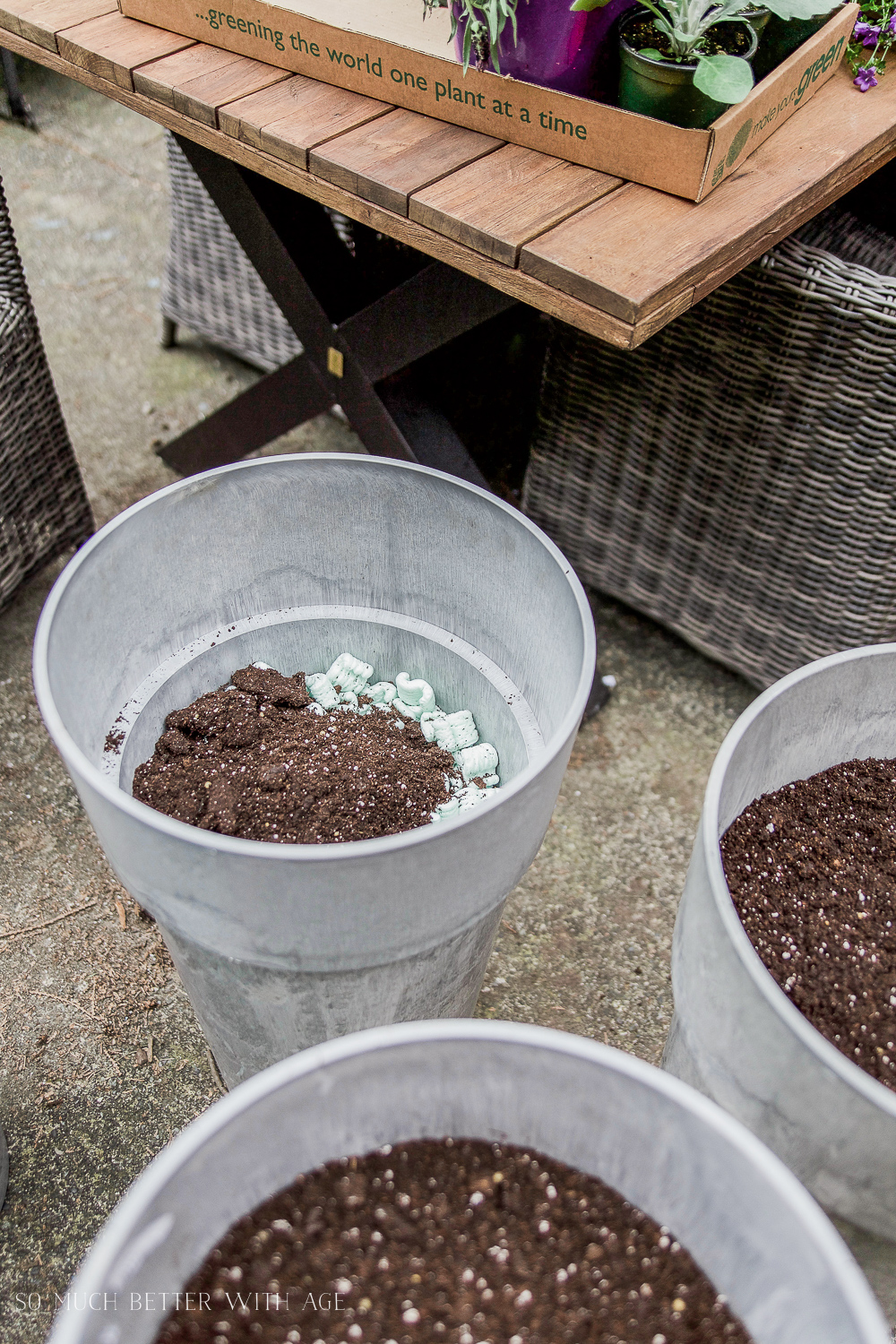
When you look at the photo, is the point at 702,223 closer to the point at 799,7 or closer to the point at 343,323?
the point at 799,7

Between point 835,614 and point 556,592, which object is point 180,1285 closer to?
point 556,592

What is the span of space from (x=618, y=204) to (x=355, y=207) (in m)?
0.34

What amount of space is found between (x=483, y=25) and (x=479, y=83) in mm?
98

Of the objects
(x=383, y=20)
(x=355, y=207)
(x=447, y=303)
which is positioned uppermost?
(x=383, y=20)

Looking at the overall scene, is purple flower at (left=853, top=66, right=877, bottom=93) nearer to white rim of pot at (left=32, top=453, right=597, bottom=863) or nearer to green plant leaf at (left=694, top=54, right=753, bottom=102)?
green plant leaf at (left=694, top=54, right=753, bottom=102)

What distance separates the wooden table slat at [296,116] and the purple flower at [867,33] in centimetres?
75

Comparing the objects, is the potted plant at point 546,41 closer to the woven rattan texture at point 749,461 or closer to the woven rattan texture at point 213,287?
the woven rattan texture at point 749,461

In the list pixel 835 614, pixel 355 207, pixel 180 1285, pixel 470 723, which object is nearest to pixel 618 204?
pixel 355 207

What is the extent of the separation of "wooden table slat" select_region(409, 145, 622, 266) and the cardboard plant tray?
35 millimetres

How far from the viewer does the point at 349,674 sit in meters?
1.45

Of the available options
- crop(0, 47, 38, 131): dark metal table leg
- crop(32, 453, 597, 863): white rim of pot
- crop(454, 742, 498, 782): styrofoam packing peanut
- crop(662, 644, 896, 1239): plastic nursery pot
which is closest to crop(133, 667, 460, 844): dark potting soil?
crop(454, 742, 498, 782): styrofoam packing peanut

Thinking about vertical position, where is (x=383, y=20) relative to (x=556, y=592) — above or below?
above

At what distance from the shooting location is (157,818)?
0.87 metres

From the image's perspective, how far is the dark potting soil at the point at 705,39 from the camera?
118cm
